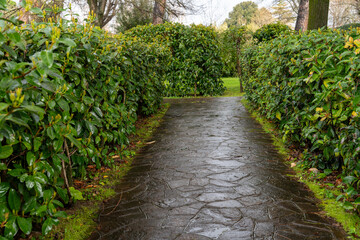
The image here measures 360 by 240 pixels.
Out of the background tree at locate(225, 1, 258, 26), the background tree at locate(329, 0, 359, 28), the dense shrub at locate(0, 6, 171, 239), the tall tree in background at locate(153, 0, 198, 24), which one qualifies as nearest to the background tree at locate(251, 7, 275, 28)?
the background tree at locate(225, 1, 258, 26)

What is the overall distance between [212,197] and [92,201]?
4.52ft

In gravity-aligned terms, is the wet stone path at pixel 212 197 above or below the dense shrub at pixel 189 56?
below

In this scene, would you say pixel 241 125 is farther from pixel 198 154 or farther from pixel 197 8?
pixel 197 8

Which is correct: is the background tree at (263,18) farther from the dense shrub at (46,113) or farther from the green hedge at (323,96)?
the dense shrub at (46,113)

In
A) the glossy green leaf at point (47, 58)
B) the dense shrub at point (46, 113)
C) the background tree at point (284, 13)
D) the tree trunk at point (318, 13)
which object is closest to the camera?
the glossy green leaf at point (47, 58)

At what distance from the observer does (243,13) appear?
1816 inches

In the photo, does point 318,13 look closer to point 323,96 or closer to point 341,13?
point 323,96

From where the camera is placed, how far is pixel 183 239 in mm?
2762

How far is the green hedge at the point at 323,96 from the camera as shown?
3213 mm

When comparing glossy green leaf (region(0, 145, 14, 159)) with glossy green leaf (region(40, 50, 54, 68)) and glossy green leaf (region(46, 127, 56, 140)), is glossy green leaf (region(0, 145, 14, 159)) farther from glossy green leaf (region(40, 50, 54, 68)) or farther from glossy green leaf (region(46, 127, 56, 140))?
glossy green leaf (region(40, 50, 54, 68))

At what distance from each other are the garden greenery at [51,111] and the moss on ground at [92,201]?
142 mm

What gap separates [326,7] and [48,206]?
8405mm

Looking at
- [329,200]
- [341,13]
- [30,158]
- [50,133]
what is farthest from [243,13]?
[30,158]

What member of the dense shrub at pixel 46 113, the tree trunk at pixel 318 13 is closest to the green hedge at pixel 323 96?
the dense shrub at pixel 46 113
